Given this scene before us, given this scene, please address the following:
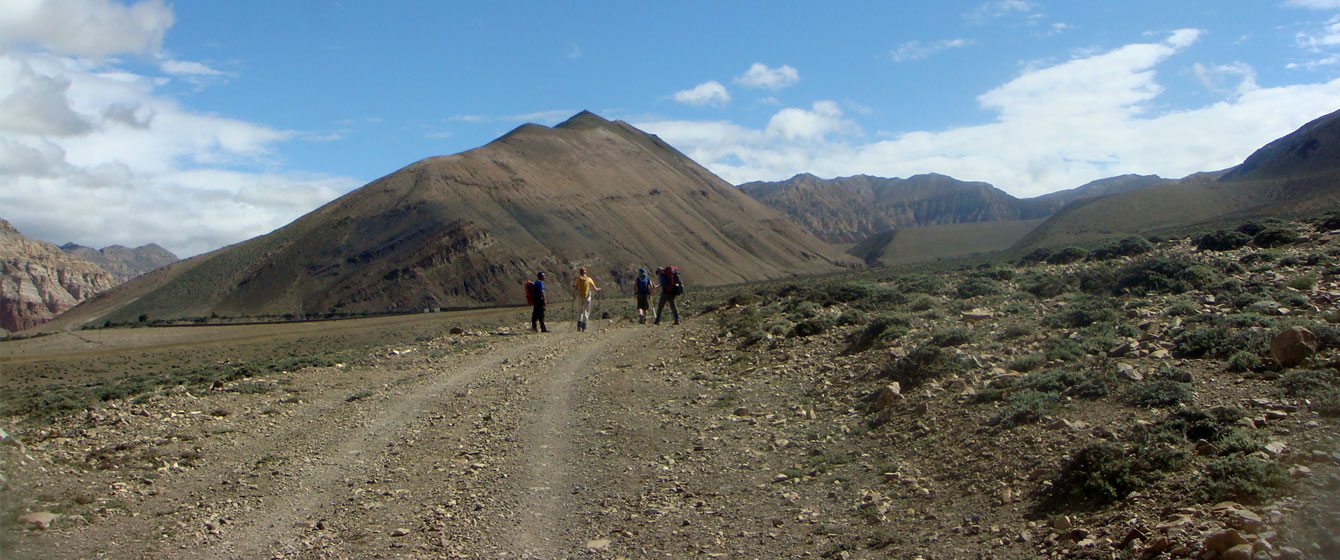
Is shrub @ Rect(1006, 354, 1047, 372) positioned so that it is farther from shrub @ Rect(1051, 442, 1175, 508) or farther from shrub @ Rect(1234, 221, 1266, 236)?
shrub @ Rect(1234, 221, 1266, 236)

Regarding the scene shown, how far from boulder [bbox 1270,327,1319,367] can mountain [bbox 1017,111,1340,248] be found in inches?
2693

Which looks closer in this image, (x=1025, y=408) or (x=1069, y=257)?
(x=1025, y=408)

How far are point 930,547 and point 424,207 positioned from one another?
82625 millimetres

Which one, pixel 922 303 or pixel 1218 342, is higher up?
pixel 922 303

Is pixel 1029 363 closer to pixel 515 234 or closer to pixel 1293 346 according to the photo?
pixel 1293 346

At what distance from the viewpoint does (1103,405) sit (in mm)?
8305

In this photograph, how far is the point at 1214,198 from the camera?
8194 cm

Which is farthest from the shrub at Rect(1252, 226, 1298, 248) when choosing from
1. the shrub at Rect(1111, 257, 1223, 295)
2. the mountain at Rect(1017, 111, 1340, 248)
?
the mountain at Rect(1017, 111, 1340, 248)

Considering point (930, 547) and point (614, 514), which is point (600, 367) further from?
point (930, 547)

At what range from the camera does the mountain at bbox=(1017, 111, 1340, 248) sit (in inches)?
2982

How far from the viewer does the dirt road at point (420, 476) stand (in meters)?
6.94

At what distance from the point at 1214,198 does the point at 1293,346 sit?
86295 millimetres

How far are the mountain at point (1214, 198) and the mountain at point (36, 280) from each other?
431ft

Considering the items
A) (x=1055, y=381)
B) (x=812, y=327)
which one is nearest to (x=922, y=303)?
(x=812, y=327)
